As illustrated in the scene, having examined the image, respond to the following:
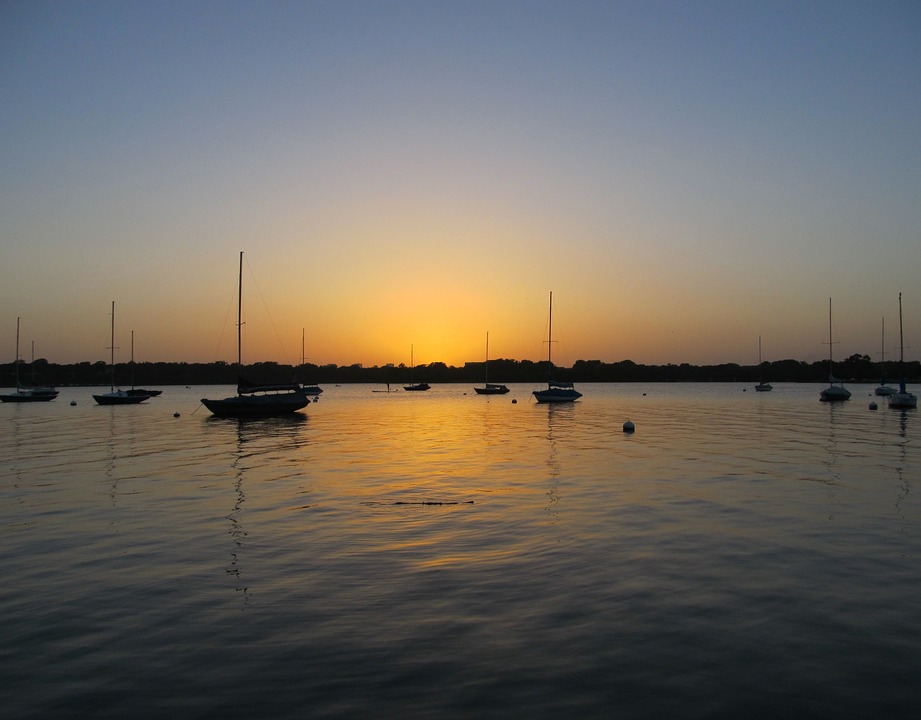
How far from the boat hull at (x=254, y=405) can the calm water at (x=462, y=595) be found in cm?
4103

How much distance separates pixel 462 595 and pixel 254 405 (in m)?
61.0

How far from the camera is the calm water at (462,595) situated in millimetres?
8109

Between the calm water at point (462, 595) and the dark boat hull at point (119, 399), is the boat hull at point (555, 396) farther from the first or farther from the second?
the calm water at point (462, 595)

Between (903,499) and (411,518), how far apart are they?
1568 cm

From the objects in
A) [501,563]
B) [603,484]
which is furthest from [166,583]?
[603,484]

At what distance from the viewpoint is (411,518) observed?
1914 centimetres

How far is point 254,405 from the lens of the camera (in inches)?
2721

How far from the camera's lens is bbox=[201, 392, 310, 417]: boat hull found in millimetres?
68688

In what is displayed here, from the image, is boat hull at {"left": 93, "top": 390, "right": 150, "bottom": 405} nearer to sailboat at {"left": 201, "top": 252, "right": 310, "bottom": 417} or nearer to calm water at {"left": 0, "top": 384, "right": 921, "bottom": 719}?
sailboat at {"left": 201, "top": 252, "right": 310, "bottom": 417}

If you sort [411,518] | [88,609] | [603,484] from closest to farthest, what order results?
[88,609]
[411,518]
[603,484]

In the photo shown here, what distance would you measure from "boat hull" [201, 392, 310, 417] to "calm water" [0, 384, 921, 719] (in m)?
41.0

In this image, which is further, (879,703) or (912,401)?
(912,401)

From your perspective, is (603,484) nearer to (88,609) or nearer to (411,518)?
(411,518)

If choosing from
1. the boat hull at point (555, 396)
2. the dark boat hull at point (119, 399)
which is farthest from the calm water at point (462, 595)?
the dark boat hull at point (119, 399)
